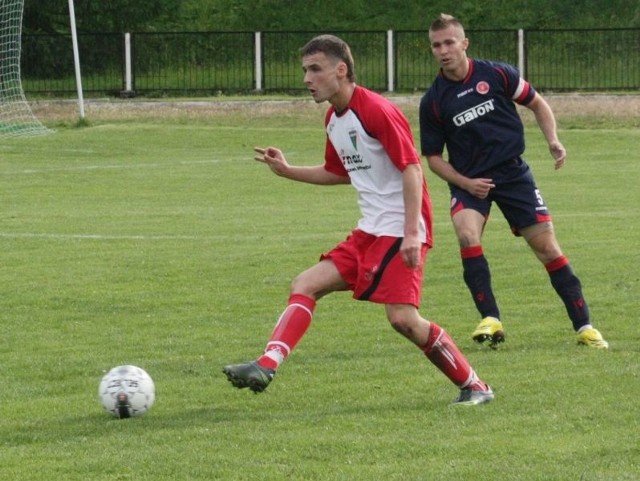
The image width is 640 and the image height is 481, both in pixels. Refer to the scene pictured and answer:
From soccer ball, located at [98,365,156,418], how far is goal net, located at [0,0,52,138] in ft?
71.8

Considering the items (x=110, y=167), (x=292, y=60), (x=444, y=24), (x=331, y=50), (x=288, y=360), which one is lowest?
(x=292, y=60)

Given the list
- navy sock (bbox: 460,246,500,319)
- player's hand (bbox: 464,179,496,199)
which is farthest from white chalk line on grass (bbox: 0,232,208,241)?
player's hand (bbox: 464,179,496,199)

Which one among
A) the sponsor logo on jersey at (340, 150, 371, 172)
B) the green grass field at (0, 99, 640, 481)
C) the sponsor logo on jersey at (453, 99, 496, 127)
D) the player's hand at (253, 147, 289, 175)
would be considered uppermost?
the sponsor logo on jersey at (340, 150, 371, 172)

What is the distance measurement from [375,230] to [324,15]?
34964 mm

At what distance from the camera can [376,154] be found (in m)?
7.05

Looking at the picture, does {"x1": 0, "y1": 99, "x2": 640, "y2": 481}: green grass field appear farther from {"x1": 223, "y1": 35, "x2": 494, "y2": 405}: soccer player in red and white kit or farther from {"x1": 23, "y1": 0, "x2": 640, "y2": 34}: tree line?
{"x1": 23, "y1": 0, "x2": 640, "y2": 34}: tree line

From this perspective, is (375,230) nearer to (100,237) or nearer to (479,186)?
(479,186)

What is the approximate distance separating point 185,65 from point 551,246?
27253mm

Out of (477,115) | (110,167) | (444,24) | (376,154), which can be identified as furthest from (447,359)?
(110,167)

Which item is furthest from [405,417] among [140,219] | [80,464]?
[140,219]

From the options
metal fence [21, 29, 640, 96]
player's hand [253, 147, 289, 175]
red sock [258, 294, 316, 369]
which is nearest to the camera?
red sock [258, 294, 316, 369]

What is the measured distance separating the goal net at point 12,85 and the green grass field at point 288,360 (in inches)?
368

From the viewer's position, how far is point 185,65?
35.5 m

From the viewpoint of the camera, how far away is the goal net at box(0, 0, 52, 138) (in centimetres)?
2844
